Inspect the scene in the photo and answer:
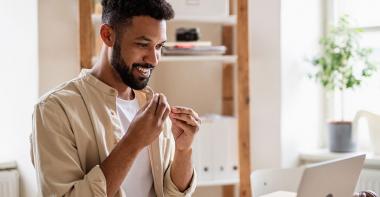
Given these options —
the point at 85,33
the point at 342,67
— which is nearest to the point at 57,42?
the point at 85,33

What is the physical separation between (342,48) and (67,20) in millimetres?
1488

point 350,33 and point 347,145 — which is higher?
point 350,33

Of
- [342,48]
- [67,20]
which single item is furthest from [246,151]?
[67,20]

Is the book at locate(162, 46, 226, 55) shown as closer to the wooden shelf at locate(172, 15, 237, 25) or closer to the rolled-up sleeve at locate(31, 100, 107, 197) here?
the wooden shelf at locate(172, 15, 237, 25)

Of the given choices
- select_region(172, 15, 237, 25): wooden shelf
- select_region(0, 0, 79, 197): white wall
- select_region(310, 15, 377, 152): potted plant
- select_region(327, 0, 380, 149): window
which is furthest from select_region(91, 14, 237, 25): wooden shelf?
select_region(327, 0, 380, 149): window

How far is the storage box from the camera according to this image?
8.50 ft

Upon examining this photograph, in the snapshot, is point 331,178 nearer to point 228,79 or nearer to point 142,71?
point 142,71

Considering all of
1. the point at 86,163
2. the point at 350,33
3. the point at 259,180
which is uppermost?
the point at 350,33

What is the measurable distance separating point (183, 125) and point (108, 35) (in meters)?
0.34

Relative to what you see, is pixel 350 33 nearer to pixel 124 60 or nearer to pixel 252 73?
pixel 252 73

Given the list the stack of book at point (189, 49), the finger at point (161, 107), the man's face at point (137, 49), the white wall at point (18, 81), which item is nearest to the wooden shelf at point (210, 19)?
the stack of book at point (189, 49)

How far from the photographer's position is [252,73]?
294 cm

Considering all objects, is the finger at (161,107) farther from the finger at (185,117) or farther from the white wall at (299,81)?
the white wall at (299,81)

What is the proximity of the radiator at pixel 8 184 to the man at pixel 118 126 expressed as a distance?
114cm
